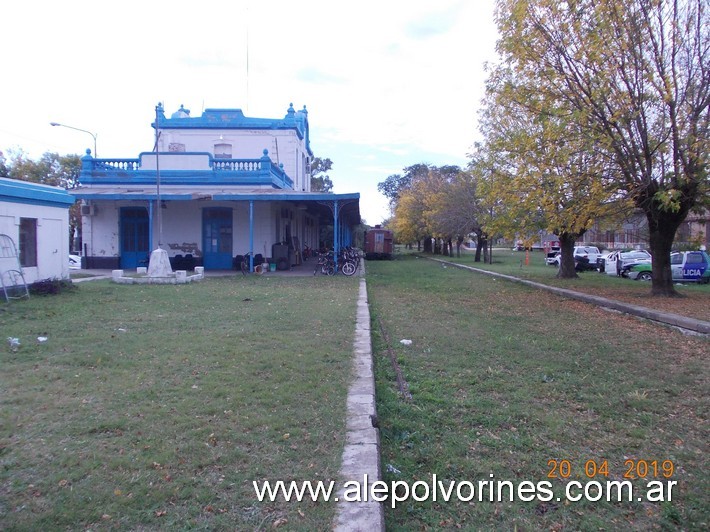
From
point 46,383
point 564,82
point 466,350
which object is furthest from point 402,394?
point 564,82

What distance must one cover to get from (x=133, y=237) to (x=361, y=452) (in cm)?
2233

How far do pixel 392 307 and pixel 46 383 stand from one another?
8840mm

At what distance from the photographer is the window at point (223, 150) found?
30.4 m

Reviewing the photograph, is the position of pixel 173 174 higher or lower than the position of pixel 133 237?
higher

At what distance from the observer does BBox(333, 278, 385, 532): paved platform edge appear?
10.5 feet

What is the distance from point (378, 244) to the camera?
44.1 metres

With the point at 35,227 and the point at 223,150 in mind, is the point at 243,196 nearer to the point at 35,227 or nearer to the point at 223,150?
the point at 35,227

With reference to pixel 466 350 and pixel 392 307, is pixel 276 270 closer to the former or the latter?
pixel 392 307

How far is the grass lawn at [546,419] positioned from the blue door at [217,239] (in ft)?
49.3

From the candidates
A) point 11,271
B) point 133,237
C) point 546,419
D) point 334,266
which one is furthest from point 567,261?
point 11,271

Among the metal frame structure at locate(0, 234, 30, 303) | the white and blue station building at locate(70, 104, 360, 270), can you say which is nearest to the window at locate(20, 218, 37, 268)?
the metal frame structure at locate(0, 234, 30, 303)
